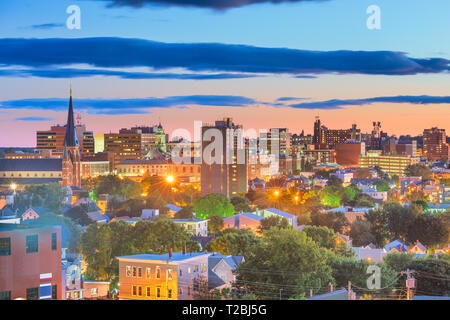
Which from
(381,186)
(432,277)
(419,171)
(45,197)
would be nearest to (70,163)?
(45,197)

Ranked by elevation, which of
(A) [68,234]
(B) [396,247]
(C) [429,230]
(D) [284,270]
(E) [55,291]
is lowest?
(B) [396,247]

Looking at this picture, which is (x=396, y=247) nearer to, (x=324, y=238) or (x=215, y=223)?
(x=324, y=238)

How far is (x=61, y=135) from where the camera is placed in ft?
160

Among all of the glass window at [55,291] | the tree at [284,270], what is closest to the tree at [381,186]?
the tree at [284,270]

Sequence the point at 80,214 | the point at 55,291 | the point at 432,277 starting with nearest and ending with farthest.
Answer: the point at 55,291, the point at 432,277, the point at 80,214

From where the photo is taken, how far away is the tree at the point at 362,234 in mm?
16078

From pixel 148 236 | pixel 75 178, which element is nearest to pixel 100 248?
pixel 148 236

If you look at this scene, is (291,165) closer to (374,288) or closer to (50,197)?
(50,197)

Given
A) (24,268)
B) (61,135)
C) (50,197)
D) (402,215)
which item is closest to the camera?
(24,268)

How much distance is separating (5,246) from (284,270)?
13.0 ft

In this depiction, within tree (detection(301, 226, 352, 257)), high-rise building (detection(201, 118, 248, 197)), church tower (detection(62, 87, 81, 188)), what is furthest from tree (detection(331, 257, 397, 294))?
church tower (detection(62, 87, 81, 188))

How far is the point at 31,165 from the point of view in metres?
33.2

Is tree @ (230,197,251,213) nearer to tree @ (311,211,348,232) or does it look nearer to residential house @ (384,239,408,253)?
tree @ (311,211,348,232)
